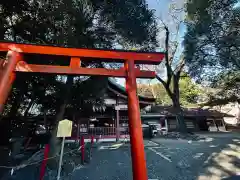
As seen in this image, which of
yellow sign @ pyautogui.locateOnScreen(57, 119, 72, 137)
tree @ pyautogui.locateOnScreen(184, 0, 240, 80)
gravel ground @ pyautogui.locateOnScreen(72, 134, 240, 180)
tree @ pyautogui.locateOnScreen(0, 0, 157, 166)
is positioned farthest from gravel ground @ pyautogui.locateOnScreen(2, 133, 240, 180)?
tree @ pyautogui.locateOnScreen(184, 0, 240, 80)

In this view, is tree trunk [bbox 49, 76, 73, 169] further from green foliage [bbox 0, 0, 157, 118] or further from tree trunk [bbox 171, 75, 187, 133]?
tree trunk [bbox 171, 75, 187, 133]

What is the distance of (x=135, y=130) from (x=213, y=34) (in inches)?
365

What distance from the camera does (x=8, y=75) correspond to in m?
3.05

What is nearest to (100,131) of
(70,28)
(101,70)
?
(70,28)

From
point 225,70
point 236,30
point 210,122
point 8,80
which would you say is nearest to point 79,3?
point 8,80

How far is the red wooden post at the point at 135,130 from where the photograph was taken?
2.90 metres

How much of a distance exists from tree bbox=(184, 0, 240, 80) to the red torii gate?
7.67m

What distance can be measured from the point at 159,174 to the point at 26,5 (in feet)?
24.7

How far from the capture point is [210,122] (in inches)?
731

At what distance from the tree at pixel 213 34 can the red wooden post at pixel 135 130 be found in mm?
8202

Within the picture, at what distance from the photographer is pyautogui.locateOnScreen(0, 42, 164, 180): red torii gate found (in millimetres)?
2973

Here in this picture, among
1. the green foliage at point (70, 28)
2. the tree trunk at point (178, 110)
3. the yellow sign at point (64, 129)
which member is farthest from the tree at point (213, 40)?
the yellow sign at point (64, 129)

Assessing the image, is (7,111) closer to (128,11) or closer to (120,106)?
(120,106)

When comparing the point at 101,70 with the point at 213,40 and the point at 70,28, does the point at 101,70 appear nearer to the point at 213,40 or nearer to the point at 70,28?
the point at 70,28
